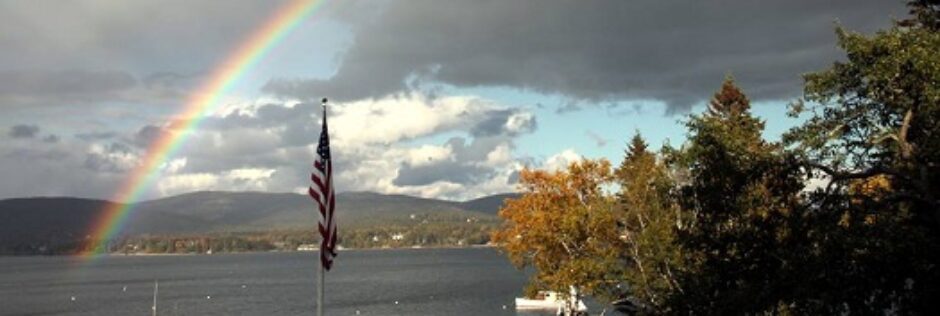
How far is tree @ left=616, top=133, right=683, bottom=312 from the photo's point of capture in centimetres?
3341

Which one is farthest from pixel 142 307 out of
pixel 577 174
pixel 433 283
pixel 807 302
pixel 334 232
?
pixel 807 302

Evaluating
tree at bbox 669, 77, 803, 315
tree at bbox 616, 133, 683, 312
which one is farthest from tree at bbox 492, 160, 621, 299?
tree at bbox 669, 77, 803, 315

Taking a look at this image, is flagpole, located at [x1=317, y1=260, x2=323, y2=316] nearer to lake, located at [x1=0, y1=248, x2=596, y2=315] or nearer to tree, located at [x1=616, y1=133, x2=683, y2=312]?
tree, located at [x1=616, y1=133, x2=683, y2=312]

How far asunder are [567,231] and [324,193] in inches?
1031

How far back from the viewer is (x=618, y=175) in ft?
159

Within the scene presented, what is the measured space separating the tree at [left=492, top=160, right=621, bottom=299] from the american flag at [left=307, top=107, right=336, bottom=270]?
64.0ft

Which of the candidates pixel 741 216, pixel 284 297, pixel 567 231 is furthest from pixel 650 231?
pixel 284 297

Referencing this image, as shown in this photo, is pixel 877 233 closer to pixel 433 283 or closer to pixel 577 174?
pixel 577 174

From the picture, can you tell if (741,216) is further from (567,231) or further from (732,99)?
(732,99)

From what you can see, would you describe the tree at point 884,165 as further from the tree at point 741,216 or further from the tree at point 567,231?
the tree at point 567,231

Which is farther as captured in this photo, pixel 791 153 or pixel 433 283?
pixel 433 283

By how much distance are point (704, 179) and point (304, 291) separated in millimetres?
145517

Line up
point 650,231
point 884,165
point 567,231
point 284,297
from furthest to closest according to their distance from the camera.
A: point 284,297 < point 567,231 < point 650,231 < point 884,165

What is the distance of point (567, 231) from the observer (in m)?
45.8
